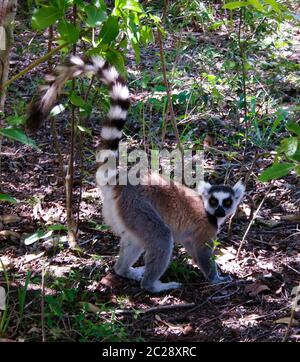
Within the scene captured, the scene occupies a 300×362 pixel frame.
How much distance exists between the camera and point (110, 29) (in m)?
3.59

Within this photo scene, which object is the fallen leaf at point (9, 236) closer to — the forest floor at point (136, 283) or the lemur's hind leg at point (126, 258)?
the forest floor at point (136, 283)

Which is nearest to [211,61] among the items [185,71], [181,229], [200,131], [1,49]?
[185,71]

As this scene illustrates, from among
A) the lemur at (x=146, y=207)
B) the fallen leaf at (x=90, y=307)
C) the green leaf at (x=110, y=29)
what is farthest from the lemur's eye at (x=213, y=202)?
the green leaf at (x=110, y=29)

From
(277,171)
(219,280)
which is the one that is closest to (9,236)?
(219,280)

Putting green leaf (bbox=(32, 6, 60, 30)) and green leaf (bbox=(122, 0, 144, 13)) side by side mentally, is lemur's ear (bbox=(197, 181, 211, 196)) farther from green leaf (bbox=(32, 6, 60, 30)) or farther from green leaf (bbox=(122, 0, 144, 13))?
green leaf (bbox=(32, 6, 60, 30))

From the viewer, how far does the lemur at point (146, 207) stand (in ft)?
13.1

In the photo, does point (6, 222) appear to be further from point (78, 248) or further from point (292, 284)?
point (292, 284)

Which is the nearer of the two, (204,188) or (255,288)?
(255,288)

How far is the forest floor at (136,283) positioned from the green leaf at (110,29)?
3.92 feet

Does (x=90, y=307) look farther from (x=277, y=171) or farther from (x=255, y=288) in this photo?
(x=277, y=171)

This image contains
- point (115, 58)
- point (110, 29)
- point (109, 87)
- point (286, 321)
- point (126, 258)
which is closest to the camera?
point (110, 29)

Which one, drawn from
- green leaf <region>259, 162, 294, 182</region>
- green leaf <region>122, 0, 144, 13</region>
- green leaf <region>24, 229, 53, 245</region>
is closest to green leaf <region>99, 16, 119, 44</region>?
green leaf <region>122, 0, 144, 13</region>

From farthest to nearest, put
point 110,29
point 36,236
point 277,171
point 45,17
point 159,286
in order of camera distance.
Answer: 1. point 159,286
2. point 36,236
3. point 110,29
4. point 45,17
5. point 277,171

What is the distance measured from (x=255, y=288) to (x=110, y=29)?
199 cm
